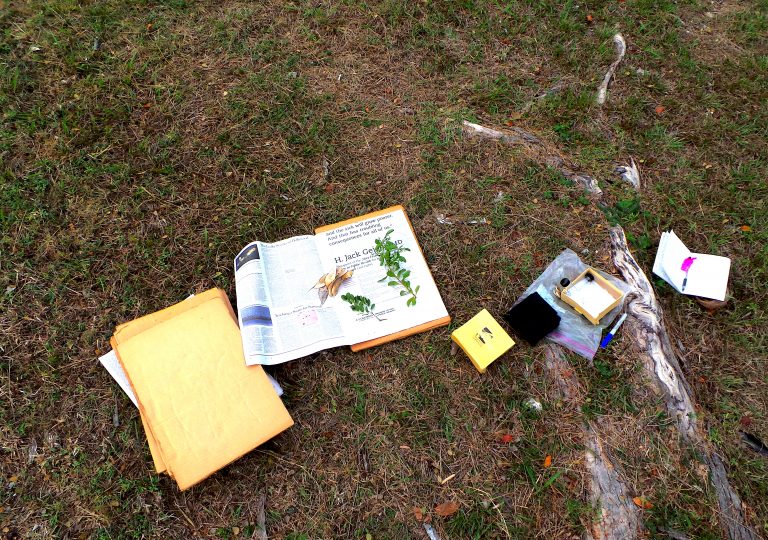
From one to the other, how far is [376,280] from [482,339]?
0.59 meters

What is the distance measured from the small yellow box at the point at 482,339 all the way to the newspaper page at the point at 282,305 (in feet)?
1.78

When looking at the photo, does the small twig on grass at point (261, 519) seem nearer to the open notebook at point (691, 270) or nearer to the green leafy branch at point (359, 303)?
the green leafy branch at point (359, 303)

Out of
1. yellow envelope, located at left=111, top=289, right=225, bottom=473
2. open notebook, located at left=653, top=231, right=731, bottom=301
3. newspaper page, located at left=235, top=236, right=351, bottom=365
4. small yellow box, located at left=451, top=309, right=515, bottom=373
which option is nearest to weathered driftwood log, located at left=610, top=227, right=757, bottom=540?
open notebook, located at left=653, top=231, right=731, bottom=301

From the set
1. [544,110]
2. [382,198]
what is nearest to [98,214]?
[382,198]

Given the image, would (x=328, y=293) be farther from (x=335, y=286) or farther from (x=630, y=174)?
(x=630, y=174)

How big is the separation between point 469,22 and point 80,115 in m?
2.57

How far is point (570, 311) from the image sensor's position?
213cm

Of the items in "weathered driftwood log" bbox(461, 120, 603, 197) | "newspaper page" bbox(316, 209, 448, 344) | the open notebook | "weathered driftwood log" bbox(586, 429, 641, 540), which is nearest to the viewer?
"weathered driftwood log" bbox(586, 429, 641, 540)

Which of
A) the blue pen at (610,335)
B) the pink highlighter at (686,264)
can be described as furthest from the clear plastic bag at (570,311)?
the pink highlighter at (686,264)

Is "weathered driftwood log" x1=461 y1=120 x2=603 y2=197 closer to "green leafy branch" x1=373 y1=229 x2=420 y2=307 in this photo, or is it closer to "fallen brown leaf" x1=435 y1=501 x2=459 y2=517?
"green leafy branch" x1=373 y1=229 x2=420 y2=307

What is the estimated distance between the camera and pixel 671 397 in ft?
6.35

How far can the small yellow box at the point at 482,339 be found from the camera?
77.9 inches

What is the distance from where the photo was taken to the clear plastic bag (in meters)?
2.04

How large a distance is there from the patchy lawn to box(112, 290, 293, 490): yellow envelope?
91 millimetres
